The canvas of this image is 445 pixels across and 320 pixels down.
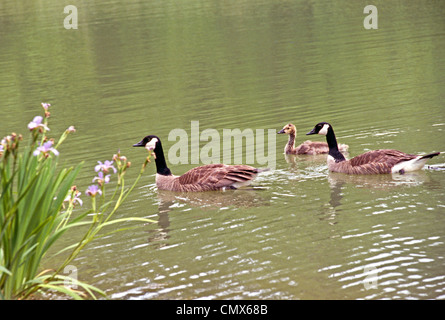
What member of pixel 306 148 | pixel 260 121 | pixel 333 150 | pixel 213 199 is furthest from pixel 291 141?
pixel 213 199

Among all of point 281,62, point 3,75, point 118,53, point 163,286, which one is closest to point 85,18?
point 118,53

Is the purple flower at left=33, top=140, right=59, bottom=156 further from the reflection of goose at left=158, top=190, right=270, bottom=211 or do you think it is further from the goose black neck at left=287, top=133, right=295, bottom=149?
the goose black neck at left=287, top=133, right=295, bottom=149

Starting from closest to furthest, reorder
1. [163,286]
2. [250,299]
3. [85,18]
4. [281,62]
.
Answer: [250,299] < [163,286] < [281,62] < [85,18]

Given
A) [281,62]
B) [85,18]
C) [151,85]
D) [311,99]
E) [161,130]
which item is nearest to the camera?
[161,130]

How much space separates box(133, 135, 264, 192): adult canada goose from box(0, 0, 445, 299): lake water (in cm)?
20

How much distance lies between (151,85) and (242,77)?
10.6 ft

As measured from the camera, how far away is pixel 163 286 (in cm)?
821

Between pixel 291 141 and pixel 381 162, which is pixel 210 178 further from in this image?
pixel 291 141

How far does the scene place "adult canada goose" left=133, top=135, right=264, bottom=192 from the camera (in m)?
12.2

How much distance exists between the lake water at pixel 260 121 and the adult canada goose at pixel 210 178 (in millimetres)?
202

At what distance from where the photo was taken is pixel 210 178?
12.4 m

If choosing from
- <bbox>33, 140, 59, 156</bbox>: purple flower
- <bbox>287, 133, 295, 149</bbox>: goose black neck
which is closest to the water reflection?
<bbox>287, 133, 295, 149</bbox>: goose black neck
